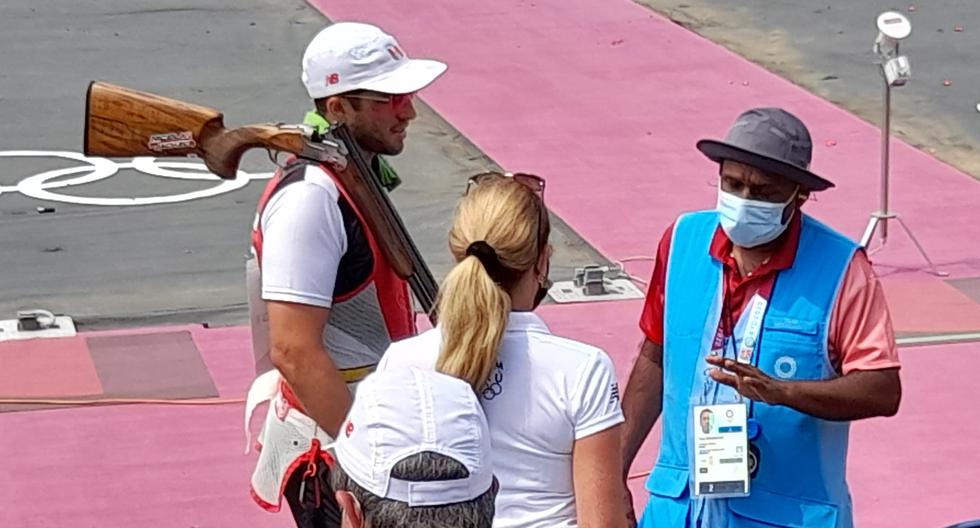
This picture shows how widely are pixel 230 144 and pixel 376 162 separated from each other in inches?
14.8

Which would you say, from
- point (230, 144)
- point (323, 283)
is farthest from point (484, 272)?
point (230, 144)

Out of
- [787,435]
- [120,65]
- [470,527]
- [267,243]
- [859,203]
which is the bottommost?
[120,65]

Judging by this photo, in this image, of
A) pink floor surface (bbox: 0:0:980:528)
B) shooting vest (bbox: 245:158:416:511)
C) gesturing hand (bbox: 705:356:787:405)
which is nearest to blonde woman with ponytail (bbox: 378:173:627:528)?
gesturing hand (bbox: 705:356:787:405)

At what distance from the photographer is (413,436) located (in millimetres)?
2758

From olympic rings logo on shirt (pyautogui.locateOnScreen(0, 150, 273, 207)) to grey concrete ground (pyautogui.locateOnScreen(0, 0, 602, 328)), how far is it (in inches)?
3.6

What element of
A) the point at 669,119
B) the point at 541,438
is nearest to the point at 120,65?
the point at 669,119

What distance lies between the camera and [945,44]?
16109 mm

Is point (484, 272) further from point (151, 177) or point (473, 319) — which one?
point (151, 177)

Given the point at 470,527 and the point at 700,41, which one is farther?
the point at 700,41

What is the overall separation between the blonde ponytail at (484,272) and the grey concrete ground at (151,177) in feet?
20.3

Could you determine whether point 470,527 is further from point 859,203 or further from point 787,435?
point 859,203

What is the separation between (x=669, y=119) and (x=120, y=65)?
487 centimetres

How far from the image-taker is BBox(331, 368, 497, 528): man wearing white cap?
106 inches

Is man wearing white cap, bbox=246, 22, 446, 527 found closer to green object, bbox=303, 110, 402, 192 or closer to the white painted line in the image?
green object, bbox=303, 110, 402, 192
